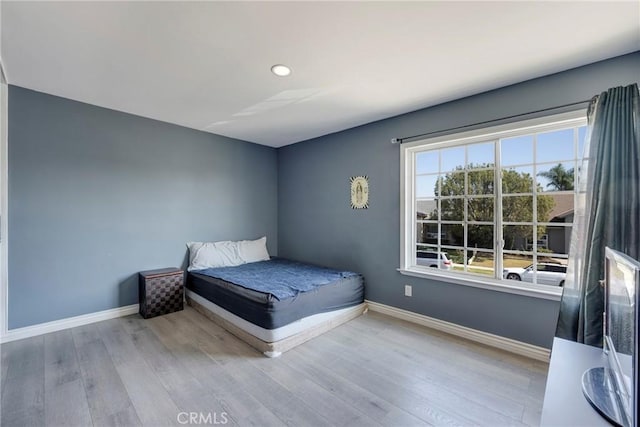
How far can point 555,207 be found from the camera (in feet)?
7.57

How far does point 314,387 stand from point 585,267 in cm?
209

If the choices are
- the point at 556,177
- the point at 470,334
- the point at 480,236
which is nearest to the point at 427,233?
the point at 480,236

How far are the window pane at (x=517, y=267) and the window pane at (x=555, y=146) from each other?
2.87 ft

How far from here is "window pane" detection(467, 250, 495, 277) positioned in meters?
2.62

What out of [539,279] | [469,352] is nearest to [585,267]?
[539,279]

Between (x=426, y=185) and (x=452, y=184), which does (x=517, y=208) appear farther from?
(x=426, y=185)

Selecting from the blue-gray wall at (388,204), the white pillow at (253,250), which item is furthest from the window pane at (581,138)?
the white pillow at (253,250)

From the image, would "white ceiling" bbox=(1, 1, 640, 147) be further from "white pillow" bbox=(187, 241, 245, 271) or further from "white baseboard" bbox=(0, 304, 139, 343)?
"white baseboard" bbox=(0, 304, 139, 343)

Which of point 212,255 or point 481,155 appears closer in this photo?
point 481,155

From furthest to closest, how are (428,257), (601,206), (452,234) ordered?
(428,257) → (452,234) → (601,206)

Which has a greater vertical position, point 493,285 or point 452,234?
point 452,234

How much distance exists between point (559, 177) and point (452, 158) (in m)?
0.91

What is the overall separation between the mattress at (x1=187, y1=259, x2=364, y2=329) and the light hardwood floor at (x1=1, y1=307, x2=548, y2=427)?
0.92 feet

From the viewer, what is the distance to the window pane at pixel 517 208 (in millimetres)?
2426
